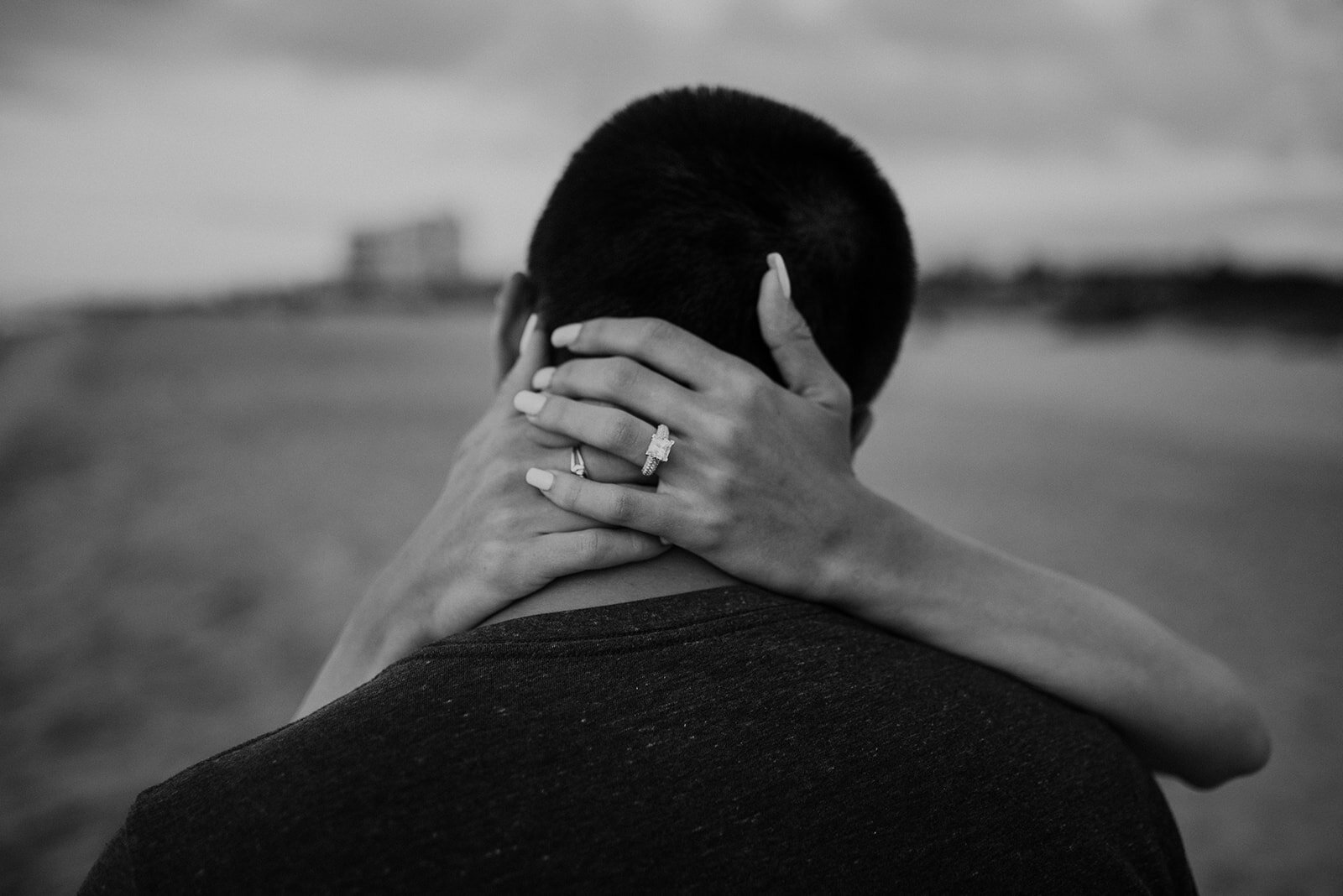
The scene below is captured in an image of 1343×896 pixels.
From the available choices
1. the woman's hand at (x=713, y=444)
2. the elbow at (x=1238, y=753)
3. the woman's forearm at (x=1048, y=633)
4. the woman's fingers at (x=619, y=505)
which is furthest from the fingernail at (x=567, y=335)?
the elbow at (x=1238, y=753)

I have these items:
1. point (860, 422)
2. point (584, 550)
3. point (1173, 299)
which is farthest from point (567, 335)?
point (1173, 299)

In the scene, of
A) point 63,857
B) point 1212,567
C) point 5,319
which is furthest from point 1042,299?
point 5,319

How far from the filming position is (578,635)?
1036 mm

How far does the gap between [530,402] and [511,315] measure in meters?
0.29

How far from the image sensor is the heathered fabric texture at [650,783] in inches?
34.8

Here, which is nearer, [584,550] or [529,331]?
[584,550]

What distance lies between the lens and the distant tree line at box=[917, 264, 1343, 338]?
22.3 meters

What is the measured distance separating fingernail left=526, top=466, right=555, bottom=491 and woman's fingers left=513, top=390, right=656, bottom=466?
64 millimetres

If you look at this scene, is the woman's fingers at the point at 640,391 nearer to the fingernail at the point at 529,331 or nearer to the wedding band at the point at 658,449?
the wedding band at the point at 658,449

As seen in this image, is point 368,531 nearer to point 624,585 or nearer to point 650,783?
point 624,585

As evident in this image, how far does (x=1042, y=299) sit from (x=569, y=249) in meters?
33.7

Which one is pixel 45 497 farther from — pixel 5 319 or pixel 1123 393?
pixel 5 319

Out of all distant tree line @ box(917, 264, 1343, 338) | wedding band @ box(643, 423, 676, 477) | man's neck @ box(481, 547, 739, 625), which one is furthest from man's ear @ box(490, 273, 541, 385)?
distant tree line @ box(917, 264, 1343, 338)

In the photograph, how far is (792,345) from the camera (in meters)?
1.24
